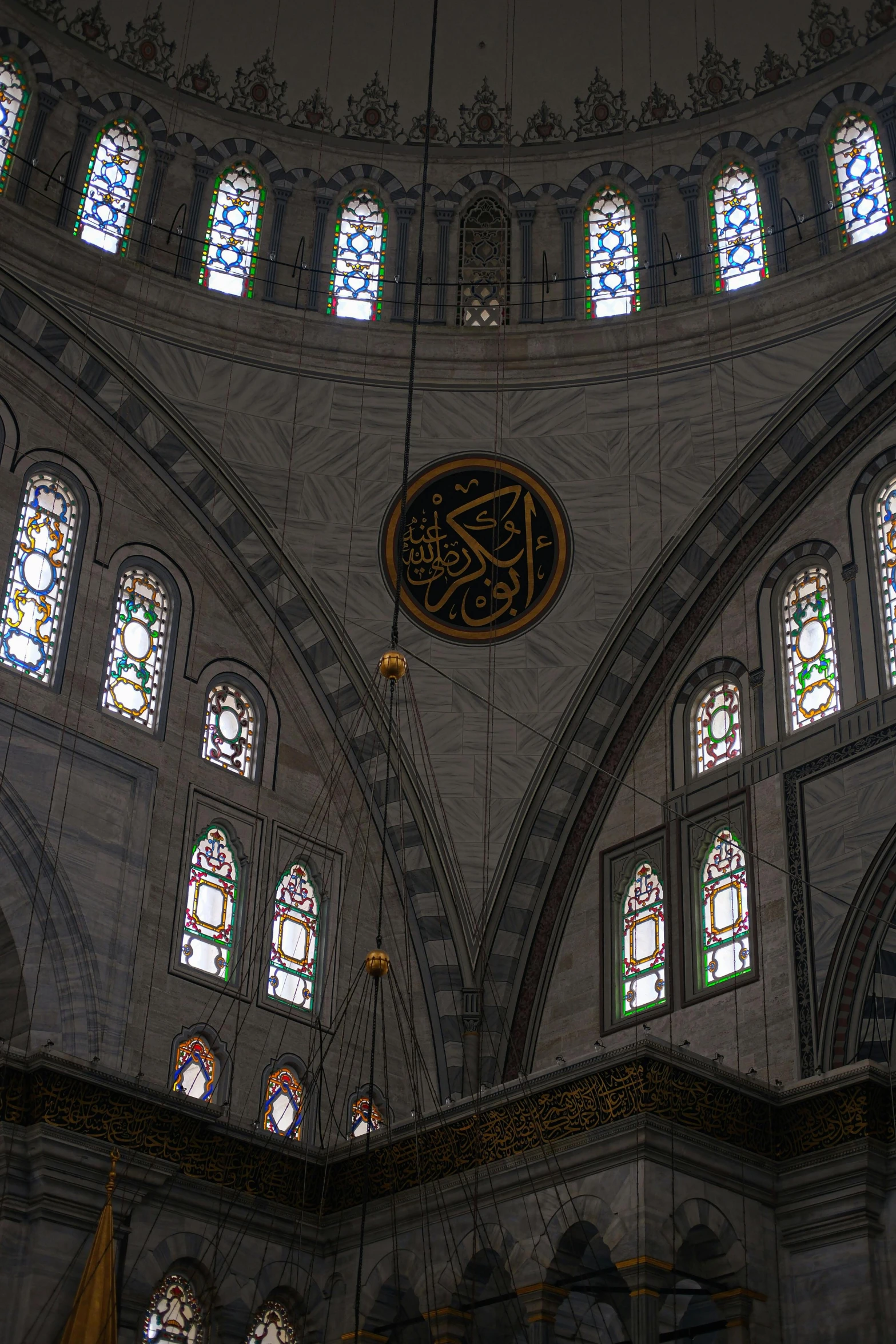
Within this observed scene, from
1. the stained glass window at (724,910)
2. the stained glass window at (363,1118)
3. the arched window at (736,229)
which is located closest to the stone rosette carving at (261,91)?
the arched window at (736,229)

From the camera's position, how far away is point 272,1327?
10391mm

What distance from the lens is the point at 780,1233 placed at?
368 inches

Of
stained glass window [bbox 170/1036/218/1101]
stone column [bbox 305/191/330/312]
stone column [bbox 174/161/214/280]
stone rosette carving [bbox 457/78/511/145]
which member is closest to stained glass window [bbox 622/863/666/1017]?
stained glass window [bbox 170/1036/218/1101]

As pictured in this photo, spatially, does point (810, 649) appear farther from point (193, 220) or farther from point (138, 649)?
point (193, 220)

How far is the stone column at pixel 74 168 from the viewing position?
12.5 meters

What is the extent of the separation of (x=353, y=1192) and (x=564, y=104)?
8109 mm

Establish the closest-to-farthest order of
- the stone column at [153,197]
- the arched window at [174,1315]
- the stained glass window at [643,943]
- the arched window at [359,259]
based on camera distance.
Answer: the arched window at [174,1315] → the stained glass window at [643,943] → the stone column at [153,197] → the arched window at [359,259]

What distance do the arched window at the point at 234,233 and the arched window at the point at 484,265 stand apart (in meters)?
1.58

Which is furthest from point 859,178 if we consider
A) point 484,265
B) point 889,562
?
point 889,562

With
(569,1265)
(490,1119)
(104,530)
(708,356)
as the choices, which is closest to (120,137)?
(104,530)

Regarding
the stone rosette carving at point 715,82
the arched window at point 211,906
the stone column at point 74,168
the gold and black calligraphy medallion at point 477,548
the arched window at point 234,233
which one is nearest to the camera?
the arched window at point 211,906

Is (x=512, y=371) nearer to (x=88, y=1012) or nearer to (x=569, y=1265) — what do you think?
(x=88, y=1012)

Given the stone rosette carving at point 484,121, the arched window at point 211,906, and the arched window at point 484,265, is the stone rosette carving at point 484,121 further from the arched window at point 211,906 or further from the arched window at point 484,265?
the arched window at point 211,906

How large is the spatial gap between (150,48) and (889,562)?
21.6ft
